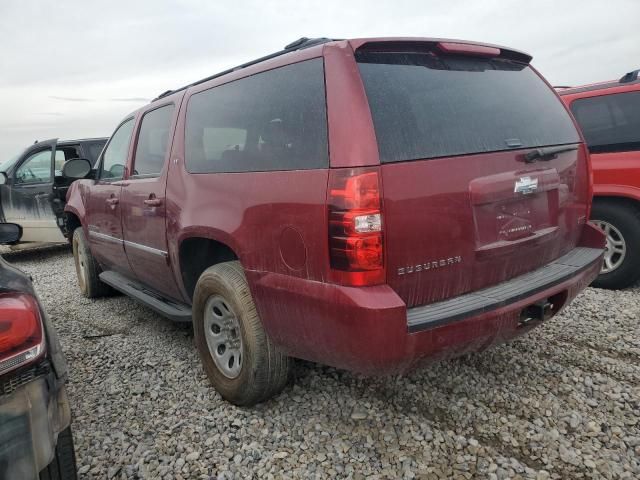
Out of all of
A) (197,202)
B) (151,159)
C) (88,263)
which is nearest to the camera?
(197,202)

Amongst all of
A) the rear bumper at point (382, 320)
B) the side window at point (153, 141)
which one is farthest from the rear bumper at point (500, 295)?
the side window at point (153, 141)

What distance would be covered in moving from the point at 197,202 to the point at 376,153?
50.0 inches

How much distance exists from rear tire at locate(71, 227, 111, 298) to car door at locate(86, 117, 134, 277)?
0.30 meters

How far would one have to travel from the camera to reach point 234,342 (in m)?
2.71

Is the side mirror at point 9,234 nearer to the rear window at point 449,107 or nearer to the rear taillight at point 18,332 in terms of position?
the rear taillight at point 18,332

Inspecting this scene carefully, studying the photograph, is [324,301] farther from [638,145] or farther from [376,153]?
[638,145]

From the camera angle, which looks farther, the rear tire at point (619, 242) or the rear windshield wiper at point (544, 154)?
the rear tire at point (619, 242)

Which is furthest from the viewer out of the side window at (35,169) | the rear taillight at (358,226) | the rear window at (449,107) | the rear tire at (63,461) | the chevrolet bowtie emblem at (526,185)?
the side window at (35,169)

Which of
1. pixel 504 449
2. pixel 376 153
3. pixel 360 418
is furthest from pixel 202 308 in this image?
pixel 504 449

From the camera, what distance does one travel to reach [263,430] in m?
2.51

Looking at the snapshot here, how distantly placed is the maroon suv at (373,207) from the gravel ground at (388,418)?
30cm

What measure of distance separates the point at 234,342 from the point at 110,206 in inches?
77.6

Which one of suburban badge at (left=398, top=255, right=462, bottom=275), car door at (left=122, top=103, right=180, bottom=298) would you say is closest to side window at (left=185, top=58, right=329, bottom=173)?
car door at (left=122, top=103, right=180, bottom=298)

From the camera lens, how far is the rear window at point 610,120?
4.29 metres
